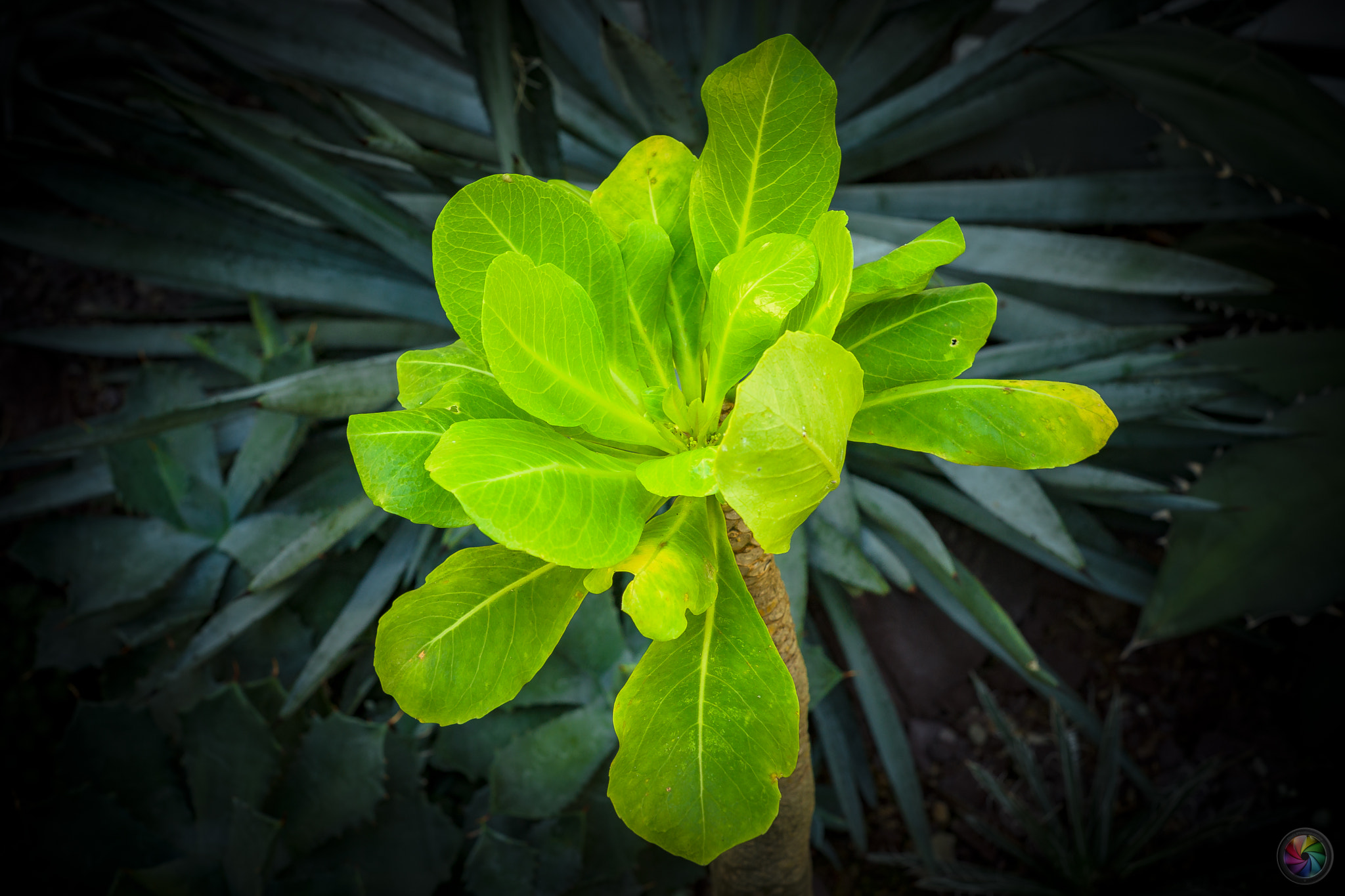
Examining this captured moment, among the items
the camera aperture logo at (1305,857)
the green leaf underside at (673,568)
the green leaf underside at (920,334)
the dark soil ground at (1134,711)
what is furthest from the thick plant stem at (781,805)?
the dark soil ground at (1134,711)

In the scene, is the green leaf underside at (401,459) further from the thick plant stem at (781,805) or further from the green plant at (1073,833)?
the green plant at (1073,833)

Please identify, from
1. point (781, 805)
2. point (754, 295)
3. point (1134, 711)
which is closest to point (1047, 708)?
point (1134, 711)

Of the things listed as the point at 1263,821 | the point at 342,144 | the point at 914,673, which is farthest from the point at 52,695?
the point at 1263,821

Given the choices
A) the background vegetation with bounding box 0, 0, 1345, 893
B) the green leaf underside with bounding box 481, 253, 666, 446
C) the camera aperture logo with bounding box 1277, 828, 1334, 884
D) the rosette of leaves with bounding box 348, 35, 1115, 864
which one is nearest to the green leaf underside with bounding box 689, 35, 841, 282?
the rosette of leaves with bounding box 348, 35, 1115, 864

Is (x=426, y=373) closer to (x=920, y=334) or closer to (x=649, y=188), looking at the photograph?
(x=649, y=188)

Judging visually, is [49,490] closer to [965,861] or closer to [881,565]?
[881,565]

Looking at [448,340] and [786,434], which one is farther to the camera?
[448,340]

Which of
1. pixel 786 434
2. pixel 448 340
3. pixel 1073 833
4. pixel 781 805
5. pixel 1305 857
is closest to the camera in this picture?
pixel 786 434
